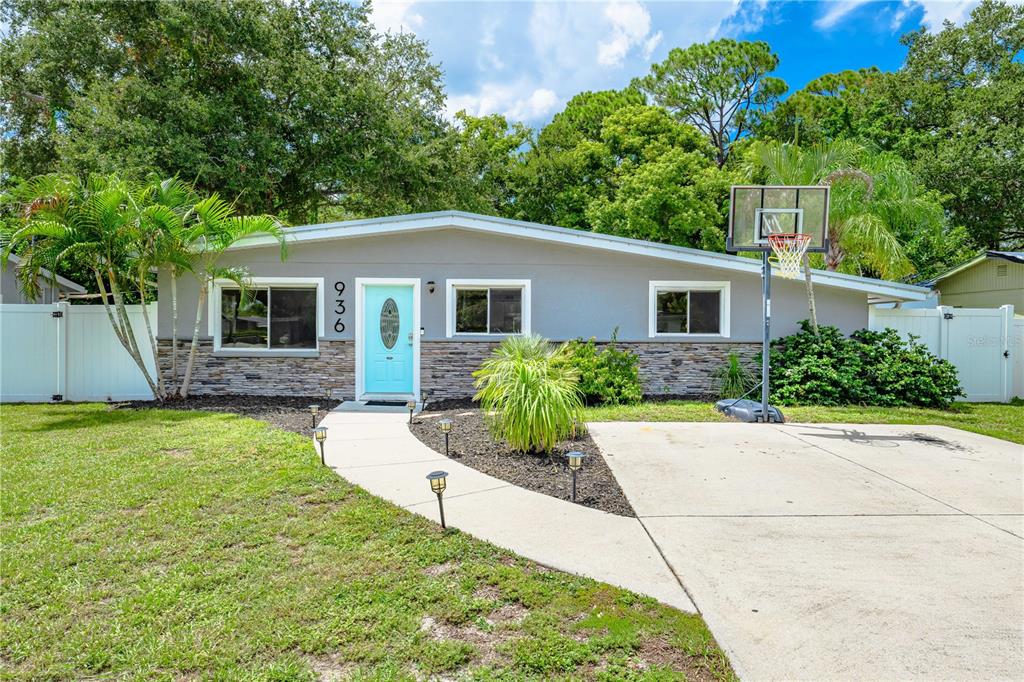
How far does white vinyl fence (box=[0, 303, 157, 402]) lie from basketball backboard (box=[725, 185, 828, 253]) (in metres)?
10.0

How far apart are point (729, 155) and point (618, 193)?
673cm

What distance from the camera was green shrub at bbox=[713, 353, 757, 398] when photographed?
953 cm

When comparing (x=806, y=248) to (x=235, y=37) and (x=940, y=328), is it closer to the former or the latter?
(x=940, y=328)

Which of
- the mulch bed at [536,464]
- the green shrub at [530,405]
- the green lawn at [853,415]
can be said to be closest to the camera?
the mulch bed at [536,464]

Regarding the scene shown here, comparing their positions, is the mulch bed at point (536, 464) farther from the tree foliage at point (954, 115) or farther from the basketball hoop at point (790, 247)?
the tree foliage at point (954, 115)

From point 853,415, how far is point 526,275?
18.3ft

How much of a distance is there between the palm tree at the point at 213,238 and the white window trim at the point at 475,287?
276cm

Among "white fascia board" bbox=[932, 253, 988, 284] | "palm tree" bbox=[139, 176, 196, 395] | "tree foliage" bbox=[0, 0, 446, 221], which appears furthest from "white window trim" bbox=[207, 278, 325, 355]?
"white fascia board" bbox=[932, 253, 988, 284]

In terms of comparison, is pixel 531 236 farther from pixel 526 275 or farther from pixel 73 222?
pixel 73 222

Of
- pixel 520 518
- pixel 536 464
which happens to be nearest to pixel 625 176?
pixel 536 464

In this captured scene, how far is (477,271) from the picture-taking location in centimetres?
956

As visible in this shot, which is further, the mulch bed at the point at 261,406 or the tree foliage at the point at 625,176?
the tree foliage at the point at 625,176

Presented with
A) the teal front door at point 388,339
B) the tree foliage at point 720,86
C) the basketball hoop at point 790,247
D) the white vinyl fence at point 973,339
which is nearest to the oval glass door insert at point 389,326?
the teal front door at point 388,339

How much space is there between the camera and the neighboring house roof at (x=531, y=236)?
30.0 feet
